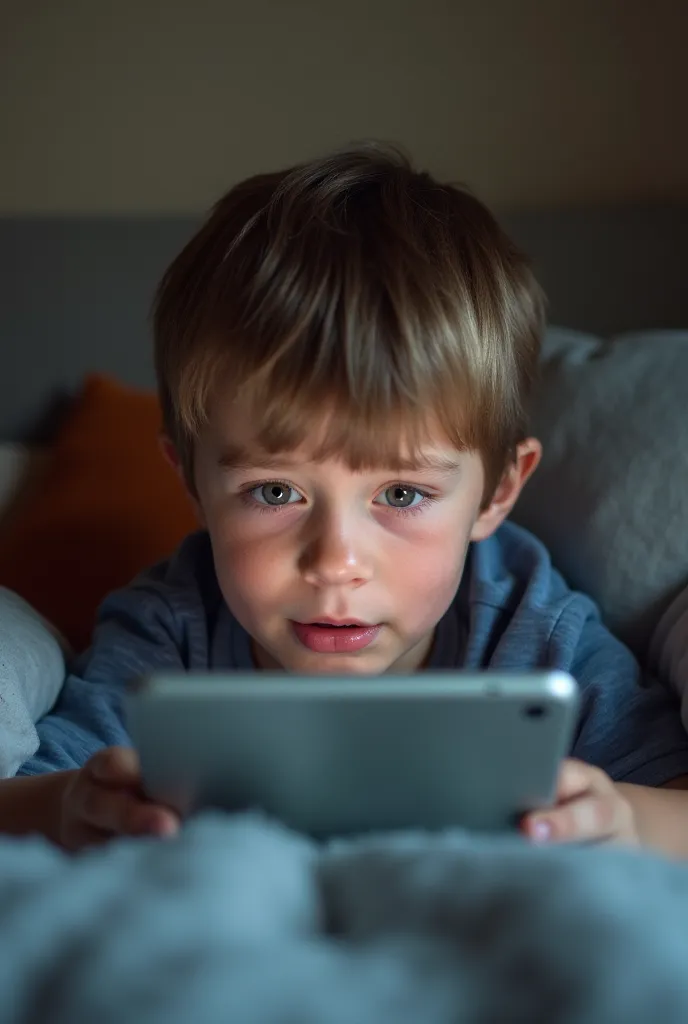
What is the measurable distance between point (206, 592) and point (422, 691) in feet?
2.02

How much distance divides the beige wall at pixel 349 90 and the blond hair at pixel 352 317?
0.76 m

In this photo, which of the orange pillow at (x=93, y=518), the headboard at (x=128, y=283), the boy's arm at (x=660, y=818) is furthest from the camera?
the headboard at (x=128, y=283)

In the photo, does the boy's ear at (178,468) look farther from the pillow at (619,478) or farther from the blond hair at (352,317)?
the pillow at (619,478)

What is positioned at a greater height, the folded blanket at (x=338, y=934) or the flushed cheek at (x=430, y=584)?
the folded blanket at (x=338, y=934)

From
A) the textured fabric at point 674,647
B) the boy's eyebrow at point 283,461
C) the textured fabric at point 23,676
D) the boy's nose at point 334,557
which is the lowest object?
the textured fabric at point 23,676

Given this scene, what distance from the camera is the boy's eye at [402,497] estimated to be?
84 cm

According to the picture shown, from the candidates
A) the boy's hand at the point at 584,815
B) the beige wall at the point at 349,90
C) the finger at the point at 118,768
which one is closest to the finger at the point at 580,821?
the boy's hand at the point at 584,815

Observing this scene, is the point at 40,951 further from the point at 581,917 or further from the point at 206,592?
the point at 206,592

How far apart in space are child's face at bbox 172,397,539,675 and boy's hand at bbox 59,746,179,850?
21 centimetres

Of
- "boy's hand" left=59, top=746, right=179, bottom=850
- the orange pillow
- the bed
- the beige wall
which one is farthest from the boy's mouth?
the beige wall

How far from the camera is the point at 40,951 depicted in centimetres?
41

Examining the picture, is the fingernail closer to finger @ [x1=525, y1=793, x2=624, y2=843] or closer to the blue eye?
finger @ [x1=525, y1=793, x2=624, y2=843]

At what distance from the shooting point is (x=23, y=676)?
3.02 feet

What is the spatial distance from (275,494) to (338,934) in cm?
43
